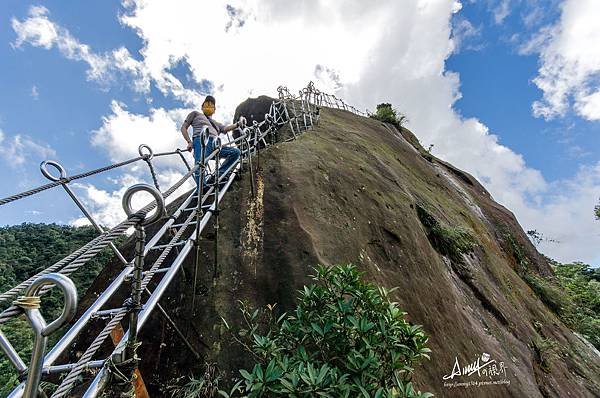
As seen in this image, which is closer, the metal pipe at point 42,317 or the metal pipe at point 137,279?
the metal pipe at point 42,317

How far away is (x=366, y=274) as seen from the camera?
11.6 ft

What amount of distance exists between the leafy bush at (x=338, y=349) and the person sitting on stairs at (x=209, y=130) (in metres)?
2.58

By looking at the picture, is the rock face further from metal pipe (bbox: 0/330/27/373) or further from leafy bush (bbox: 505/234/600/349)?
leafy bush (bbox: 505/234/600/349)

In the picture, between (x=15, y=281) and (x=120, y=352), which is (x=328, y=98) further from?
(x=15, y=281)

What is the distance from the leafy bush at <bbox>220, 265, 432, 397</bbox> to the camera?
6.51ft

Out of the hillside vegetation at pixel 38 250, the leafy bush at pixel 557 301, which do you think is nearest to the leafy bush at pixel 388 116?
the leafy bush at pixel 557 301

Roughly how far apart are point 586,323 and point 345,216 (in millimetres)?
8529

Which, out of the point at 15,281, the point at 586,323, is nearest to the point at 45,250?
the point at 15,281

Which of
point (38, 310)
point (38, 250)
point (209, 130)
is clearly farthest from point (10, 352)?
point (38, 250)

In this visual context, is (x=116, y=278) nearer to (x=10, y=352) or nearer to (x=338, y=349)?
(x=10, y=352)

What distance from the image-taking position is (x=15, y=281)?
16.0 metres

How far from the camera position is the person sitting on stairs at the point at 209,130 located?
4.73 metres

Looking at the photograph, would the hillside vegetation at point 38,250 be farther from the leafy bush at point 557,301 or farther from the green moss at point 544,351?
the leafy bush at point 557,301

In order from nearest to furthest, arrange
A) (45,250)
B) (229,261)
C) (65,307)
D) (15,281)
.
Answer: (65,307) < (229,261) < (15,281) < (45,250)
